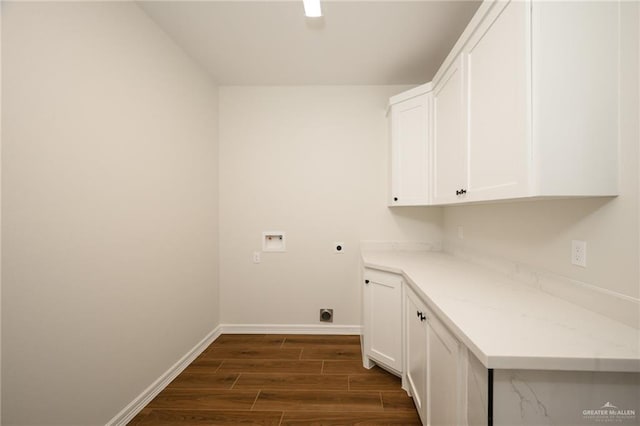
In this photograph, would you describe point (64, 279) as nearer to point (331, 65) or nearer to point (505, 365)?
point (505, 365)

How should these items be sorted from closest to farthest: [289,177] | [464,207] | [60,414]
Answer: [60,414]
[464,207]
[289,177]

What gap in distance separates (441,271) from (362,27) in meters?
1.79

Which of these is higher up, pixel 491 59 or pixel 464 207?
pixel 491 59

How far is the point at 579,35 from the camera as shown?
36.7 inches

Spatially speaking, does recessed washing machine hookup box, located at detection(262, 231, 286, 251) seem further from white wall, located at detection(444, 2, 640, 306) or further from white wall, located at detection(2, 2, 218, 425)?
white wall, located at detection(444, 2, 640, 306)

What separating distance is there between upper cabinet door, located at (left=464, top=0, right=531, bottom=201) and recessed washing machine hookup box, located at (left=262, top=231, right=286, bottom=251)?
1.78 metres

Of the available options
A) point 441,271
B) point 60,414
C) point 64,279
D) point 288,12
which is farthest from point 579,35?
point 60,414

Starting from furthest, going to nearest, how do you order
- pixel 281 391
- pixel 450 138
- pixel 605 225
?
pixel 281 391 < pixel 450 138 < pixel 605 225

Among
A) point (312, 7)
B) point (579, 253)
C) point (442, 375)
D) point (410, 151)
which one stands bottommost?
point (442, 375)

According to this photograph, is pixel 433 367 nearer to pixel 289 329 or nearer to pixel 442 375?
pixel 442 375

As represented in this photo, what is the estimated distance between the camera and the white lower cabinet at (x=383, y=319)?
5.83ft

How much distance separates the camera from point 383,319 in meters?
1.88

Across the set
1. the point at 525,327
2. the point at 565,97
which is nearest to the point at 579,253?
the point at 525,327

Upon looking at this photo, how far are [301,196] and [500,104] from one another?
1.82 m
